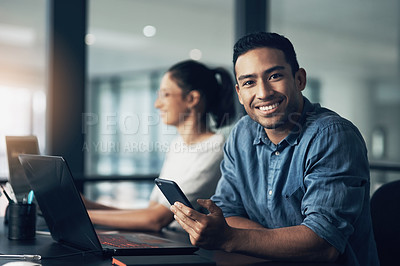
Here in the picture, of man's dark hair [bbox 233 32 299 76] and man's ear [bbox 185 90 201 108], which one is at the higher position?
man's dark hair [bbox 233 32 299 76]

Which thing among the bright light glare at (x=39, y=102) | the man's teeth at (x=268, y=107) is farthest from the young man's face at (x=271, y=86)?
the bright light glare at (x=39, y=102)

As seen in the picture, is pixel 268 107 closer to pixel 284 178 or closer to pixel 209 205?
pixel 284 178

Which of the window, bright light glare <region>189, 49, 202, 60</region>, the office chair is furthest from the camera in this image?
bright light glare <region>189, 49, 202, 60</region>

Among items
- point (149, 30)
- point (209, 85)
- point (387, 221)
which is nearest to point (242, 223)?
point (387, 221)

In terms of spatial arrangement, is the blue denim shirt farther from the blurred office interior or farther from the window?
the window

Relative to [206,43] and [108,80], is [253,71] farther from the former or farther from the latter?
[108,80]

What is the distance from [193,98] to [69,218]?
1.05 metres

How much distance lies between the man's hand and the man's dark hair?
568 mm

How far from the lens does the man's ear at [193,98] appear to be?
7.40 ft

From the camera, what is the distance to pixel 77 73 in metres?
3.10

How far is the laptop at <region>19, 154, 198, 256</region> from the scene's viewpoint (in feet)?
4.11

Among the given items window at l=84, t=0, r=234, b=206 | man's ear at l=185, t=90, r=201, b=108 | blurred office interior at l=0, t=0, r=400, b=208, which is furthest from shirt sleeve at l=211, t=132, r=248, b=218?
window at l=84, t=0, r=234, b=206

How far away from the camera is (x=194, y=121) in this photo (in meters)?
2.22

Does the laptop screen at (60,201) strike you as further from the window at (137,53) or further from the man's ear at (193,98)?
the window at (137,53)
